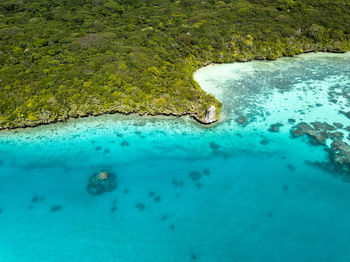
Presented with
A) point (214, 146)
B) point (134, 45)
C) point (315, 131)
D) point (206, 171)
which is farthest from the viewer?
point (134, 45)

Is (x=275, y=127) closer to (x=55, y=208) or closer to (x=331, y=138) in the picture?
(x=331, y=138)

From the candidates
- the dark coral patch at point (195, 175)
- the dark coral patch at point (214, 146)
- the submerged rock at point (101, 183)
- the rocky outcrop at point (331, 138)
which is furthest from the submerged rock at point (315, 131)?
the submerged rock at point (101, 183)

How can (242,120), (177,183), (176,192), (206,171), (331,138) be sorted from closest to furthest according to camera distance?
(176,192), (177,183), (206,171), (331,138), (242,120)

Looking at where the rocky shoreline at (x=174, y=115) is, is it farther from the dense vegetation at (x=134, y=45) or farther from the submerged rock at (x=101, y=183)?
the submerged rock at (x=101, y=183)

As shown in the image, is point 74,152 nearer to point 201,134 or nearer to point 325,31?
point 201,134

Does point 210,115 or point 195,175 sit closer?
point 195,175

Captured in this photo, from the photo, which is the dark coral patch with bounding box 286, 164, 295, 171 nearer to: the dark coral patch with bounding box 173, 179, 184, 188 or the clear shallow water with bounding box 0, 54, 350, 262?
the clear shallow water with bounding box 0, 54, 350, 262

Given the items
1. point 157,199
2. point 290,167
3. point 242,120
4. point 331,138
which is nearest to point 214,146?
point 242,120
